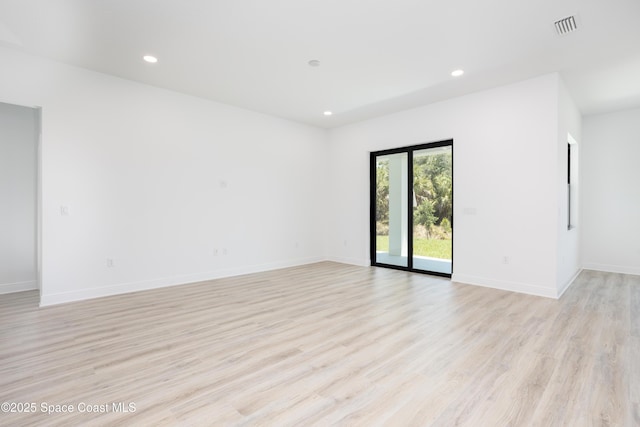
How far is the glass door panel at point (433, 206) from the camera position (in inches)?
211

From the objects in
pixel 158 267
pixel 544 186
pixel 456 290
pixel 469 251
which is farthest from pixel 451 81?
pixel 158 267

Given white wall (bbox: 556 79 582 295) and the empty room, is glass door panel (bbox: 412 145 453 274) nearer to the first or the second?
the empty room

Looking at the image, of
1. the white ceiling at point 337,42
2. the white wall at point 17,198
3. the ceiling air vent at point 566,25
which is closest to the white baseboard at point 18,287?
the white wall at point 17,198

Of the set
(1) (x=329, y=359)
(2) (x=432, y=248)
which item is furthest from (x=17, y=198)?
(2) (x=432, y=248)

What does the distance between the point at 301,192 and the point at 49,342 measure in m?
4.70

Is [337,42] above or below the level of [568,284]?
above

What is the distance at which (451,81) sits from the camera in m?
4.36

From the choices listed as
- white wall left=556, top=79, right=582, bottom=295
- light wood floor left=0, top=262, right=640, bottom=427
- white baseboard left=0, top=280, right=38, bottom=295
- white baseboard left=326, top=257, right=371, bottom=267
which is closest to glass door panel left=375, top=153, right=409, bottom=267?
white baseboard left=326, top=257, right=371, bottom=267

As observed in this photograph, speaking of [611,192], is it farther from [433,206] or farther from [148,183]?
[148,183]

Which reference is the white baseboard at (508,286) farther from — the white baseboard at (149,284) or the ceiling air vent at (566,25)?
the white baseboard at (149,284)

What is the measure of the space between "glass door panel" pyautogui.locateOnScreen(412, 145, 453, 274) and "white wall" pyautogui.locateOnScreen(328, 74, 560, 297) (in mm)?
232

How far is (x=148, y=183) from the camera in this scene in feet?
15.1

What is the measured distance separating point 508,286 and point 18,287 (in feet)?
23.6

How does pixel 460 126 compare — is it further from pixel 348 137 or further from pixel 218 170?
pixel 218 170
